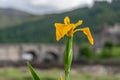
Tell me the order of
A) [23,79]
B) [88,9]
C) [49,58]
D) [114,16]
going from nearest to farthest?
[23,79], [49,58], [114,16], [88,9]

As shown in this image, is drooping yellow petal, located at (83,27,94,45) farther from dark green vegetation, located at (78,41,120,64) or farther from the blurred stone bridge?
dark green vegetation, located at (78,41,120,64)

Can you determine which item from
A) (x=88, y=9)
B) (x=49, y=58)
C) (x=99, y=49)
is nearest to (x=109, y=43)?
(x=99, y=49)

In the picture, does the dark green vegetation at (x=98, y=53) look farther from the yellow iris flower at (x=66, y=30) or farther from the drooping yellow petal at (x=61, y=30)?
the drooping yellow petal at (x=61, y=30)

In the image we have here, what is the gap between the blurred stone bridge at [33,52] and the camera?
67250 millimetres

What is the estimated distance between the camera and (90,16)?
172 meters

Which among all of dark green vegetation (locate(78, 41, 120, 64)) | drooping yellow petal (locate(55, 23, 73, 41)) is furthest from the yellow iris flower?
dark green vegetation (locate(78, 41, 120, 64))

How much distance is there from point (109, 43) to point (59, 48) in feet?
50.1

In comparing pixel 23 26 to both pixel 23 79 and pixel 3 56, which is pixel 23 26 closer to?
pixel 3 56

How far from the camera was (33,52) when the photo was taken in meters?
75.1

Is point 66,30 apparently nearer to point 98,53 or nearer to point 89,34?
point 89,34

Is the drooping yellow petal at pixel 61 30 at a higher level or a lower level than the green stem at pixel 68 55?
higher

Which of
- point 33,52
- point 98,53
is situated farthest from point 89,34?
point 98,53

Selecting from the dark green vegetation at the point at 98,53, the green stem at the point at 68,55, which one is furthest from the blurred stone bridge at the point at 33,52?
the green stem at the point at 68,55

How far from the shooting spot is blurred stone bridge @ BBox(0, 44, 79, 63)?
221ft
